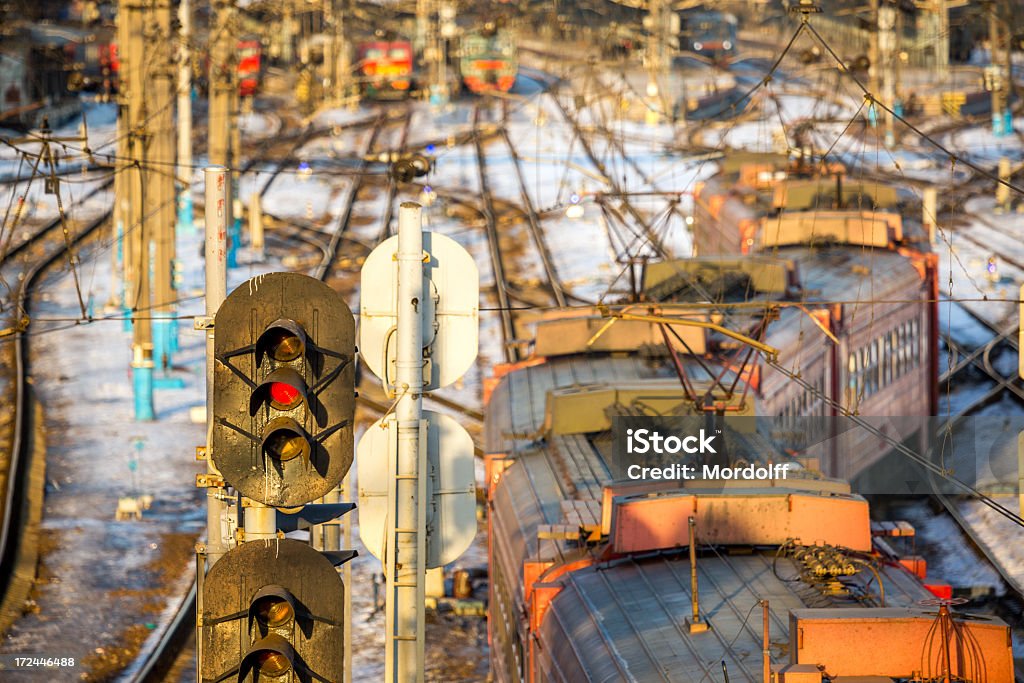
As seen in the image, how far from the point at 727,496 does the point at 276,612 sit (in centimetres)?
652

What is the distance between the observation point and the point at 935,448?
58.5 feet

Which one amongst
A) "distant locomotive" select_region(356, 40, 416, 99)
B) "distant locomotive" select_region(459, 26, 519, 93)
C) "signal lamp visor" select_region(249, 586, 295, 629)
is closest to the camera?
"signal lamp visor" select_region(249, 586, 295, 629)

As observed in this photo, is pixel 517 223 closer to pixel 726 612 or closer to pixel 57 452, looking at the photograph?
pixel 57 452

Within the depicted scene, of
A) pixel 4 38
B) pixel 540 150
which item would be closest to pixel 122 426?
pixel 540 150

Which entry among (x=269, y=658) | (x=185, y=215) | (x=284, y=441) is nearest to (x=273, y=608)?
(x=269, y=658)

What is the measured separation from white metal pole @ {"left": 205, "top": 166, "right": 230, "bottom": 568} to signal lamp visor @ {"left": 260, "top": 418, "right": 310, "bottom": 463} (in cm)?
172

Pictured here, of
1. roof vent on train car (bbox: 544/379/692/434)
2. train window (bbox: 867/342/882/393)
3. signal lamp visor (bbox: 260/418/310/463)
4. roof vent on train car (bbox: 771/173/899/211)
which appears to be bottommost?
signal lamp visor (bbox: 260/418/310/463)

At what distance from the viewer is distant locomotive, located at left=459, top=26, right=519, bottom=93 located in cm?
6762

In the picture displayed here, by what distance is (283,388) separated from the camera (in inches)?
348

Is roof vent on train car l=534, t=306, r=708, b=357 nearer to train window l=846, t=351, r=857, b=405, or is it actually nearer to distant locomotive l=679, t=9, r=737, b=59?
train window l=846, t=351, r=857, b=405

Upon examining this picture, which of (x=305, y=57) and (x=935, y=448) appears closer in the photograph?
(x=935, y=448)

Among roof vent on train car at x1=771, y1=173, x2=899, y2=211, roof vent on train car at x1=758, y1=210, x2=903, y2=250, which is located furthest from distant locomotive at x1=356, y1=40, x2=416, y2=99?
roof vent on train car at x1=758, y1=210, x2=903, y2=250

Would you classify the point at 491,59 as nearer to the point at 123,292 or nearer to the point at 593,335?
the point at 123,292

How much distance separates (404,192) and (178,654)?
33551 millimetres
